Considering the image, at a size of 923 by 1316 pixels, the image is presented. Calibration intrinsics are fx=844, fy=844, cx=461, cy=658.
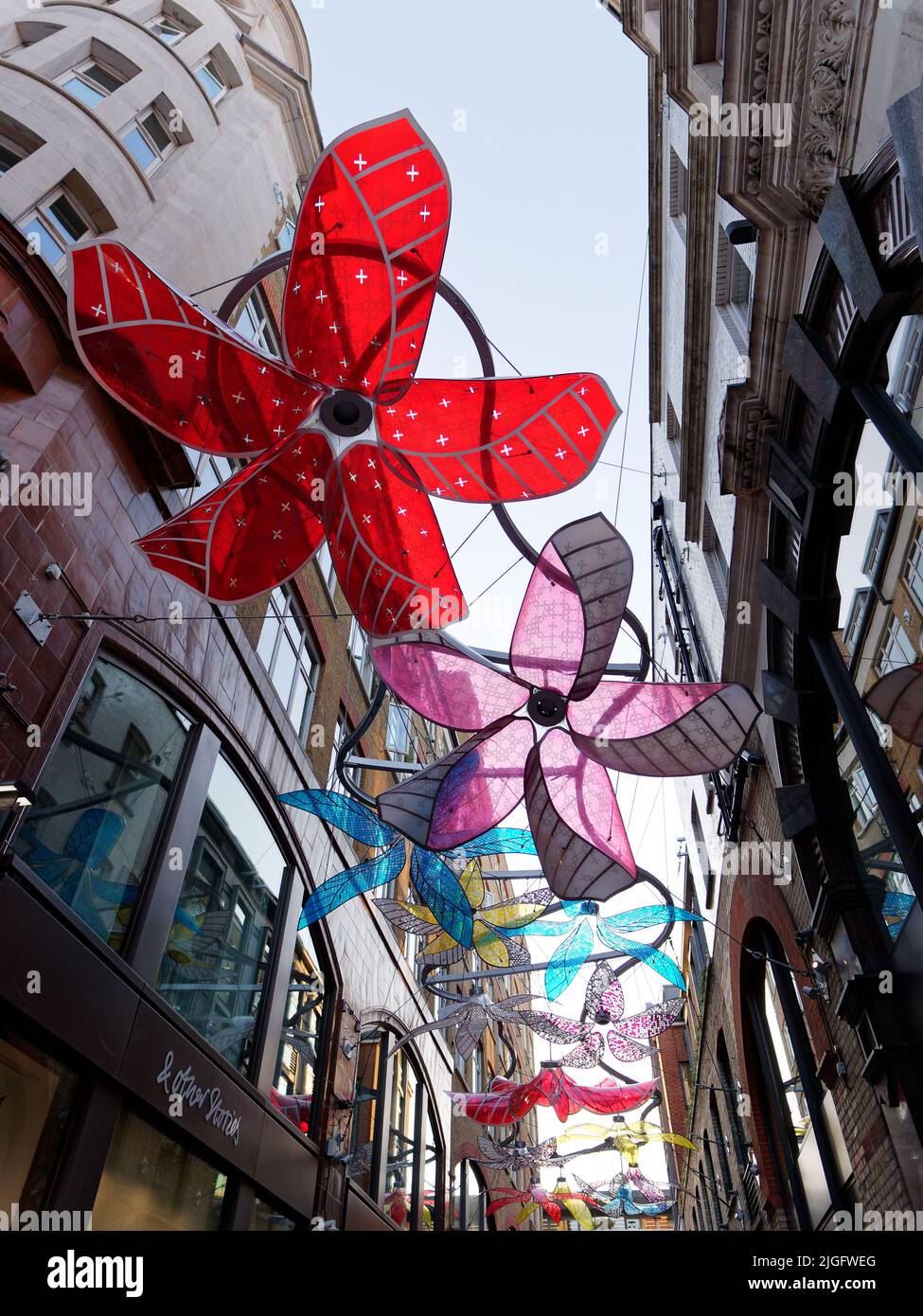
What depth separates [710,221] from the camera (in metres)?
10.5

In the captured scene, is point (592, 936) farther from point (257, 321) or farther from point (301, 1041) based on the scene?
point (257, 321)

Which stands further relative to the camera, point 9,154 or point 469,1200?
point 469,1200

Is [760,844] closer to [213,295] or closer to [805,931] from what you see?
[805,931]

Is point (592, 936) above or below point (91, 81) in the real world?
below

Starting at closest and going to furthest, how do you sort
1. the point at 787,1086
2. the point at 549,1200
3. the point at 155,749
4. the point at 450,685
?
the point at 450,685 → the point at 155,749 → the point at 787,1086 → the point at 549,1200

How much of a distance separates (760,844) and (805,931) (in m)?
2.07

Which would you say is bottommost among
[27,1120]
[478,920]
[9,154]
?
[27,1120]

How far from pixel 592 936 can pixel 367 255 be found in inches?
408

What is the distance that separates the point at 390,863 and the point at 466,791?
376cm

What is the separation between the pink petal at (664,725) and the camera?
261 inches

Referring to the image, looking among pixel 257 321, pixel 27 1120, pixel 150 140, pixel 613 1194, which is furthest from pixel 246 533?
pixel 613 1194

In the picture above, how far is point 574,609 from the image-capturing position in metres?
6.87

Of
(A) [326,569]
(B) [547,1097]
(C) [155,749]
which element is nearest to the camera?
(C) [155,749]

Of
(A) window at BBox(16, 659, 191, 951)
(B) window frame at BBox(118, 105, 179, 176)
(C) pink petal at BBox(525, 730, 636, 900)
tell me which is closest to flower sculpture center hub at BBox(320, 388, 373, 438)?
(C) pink petal at BBox(525, 730, 636, 900)
